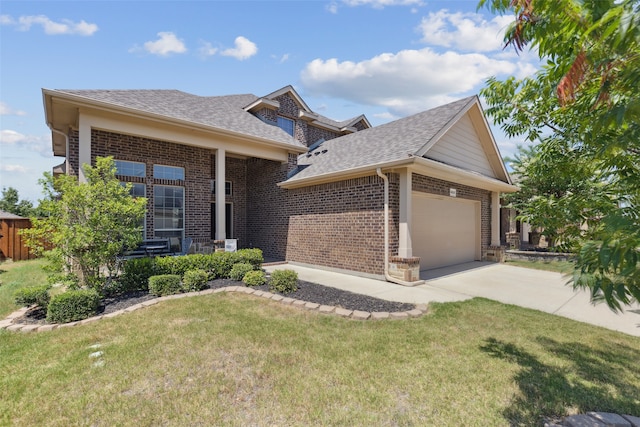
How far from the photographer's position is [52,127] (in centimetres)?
923

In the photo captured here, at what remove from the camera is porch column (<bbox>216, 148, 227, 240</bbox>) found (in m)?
10.0

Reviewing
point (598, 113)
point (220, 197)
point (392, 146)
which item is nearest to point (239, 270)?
point (220, 197)

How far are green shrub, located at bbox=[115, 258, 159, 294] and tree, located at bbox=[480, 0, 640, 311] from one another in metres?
7.62

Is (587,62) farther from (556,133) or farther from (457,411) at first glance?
(457,411)

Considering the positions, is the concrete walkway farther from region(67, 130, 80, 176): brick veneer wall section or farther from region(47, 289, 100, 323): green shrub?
region(67, 130, 80, 176): brick veneer wall section

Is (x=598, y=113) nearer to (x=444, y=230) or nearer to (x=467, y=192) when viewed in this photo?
(x=444, y=230)

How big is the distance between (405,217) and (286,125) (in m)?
8.96

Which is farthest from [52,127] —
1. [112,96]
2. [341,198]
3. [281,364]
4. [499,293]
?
[499,293]

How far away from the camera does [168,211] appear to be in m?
10.6

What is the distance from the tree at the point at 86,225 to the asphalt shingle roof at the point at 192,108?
3.17 m

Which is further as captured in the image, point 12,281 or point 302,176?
point 302,176

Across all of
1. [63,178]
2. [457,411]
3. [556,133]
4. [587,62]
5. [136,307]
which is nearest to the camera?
[587,62]

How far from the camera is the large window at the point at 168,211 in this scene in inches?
406

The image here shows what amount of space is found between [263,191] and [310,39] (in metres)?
6.59
